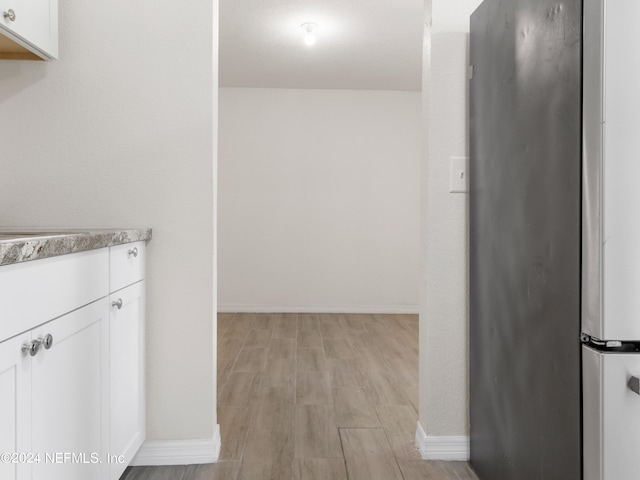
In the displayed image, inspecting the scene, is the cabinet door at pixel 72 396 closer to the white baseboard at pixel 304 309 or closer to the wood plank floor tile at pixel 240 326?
the wood plank floor tile at pixel 240 326

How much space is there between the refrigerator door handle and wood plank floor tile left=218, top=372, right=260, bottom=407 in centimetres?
187

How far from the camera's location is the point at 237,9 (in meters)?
3.44

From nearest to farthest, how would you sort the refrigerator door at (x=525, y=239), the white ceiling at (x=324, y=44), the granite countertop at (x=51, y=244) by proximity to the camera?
the granite countertop at (x=51, y=244)
the refrigerator door at (x=525, y=239)
the white ceiling at (x=324, y=44)

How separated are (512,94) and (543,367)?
75 centimetres

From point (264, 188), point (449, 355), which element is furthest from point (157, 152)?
point (264, 188)

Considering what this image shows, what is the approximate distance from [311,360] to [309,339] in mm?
690

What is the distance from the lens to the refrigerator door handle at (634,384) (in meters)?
0.99

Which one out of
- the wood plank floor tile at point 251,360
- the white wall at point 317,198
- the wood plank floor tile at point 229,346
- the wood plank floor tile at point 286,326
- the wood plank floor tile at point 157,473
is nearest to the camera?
the wood plank floor tile at point 157,473

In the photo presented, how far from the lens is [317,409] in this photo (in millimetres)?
2447

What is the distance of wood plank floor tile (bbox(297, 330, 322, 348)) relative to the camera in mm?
3863

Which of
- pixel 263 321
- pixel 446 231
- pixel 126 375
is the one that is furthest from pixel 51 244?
pixel 263 321

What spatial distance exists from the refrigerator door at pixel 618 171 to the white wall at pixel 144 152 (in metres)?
1.25

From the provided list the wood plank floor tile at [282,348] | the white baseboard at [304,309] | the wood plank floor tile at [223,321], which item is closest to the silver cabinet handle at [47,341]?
the wood plank floor tile at [282,348]

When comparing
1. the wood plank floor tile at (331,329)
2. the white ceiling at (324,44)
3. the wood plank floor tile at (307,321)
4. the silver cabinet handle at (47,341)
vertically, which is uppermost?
the white ceiling at (324,44)
